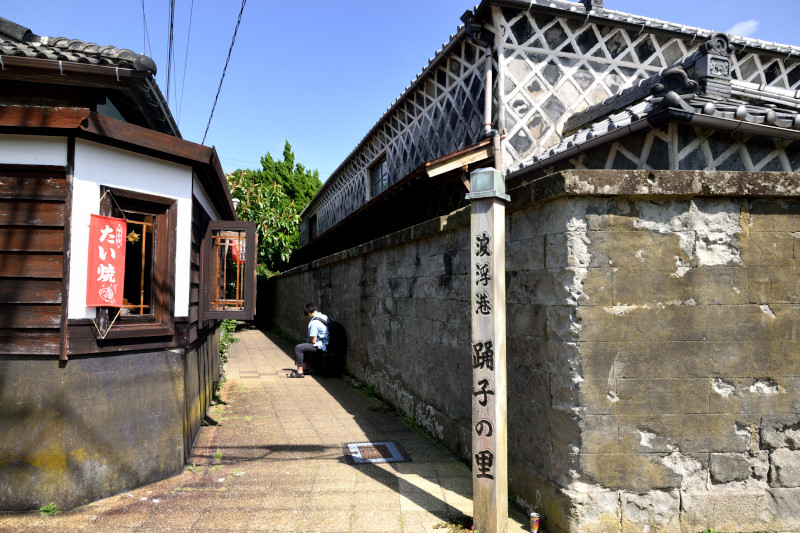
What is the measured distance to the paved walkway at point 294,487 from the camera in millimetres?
4215

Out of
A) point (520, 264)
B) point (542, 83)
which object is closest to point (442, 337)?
point (520, 264)

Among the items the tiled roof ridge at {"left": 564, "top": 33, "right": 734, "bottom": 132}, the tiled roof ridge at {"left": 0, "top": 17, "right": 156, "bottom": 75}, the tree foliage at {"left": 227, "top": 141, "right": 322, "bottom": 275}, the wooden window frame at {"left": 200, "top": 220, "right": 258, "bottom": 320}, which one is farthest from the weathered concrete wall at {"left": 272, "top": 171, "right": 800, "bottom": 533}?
the tree foliage at {"left": 227, "top": 141, "right": 322, "bottom": 275}

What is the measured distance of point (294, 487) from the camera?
4988 mm

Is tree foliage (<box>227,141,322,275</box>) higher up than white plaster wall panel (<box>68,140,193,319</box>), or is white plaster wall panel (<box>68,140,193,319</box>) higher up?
tree foliage (<box>227,141,322,275</box>)

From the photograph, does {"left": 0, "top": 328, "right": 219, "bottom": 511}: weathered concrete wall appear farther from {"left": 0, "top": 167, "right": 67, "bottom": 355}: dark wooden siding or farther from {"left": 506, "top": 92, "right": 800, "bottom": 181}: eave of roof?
{"left": 506, "top": 92, "right": 800, "bottom": 181}: eave of roof

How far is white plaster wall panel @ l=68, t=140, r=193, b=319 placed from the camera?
4.64 m

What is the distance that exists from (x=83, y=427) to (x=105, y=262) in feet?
4.92

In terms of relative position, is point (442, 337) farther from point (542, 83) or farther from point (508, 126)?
point (542, 83)

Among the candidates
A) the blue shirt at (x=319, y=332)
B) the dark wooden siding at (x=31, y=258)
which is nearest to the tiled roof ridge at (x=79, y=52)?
the dark wooden siding at (x=31, y=258)

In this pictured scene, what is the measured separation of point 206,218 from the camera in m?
7.51

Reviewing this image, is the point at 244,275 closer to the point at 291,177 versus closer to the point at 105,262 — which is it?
the point at 105,262

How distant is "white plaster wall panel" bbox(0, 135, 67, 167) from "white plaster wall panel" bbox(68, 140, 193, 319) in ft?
0.60

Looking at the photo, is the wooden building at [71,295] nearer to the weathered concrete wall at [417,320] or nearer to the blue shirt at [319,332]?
the weathered concrete wall at [417,320]

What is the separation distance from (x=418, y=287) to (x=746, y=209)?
13.2ft
